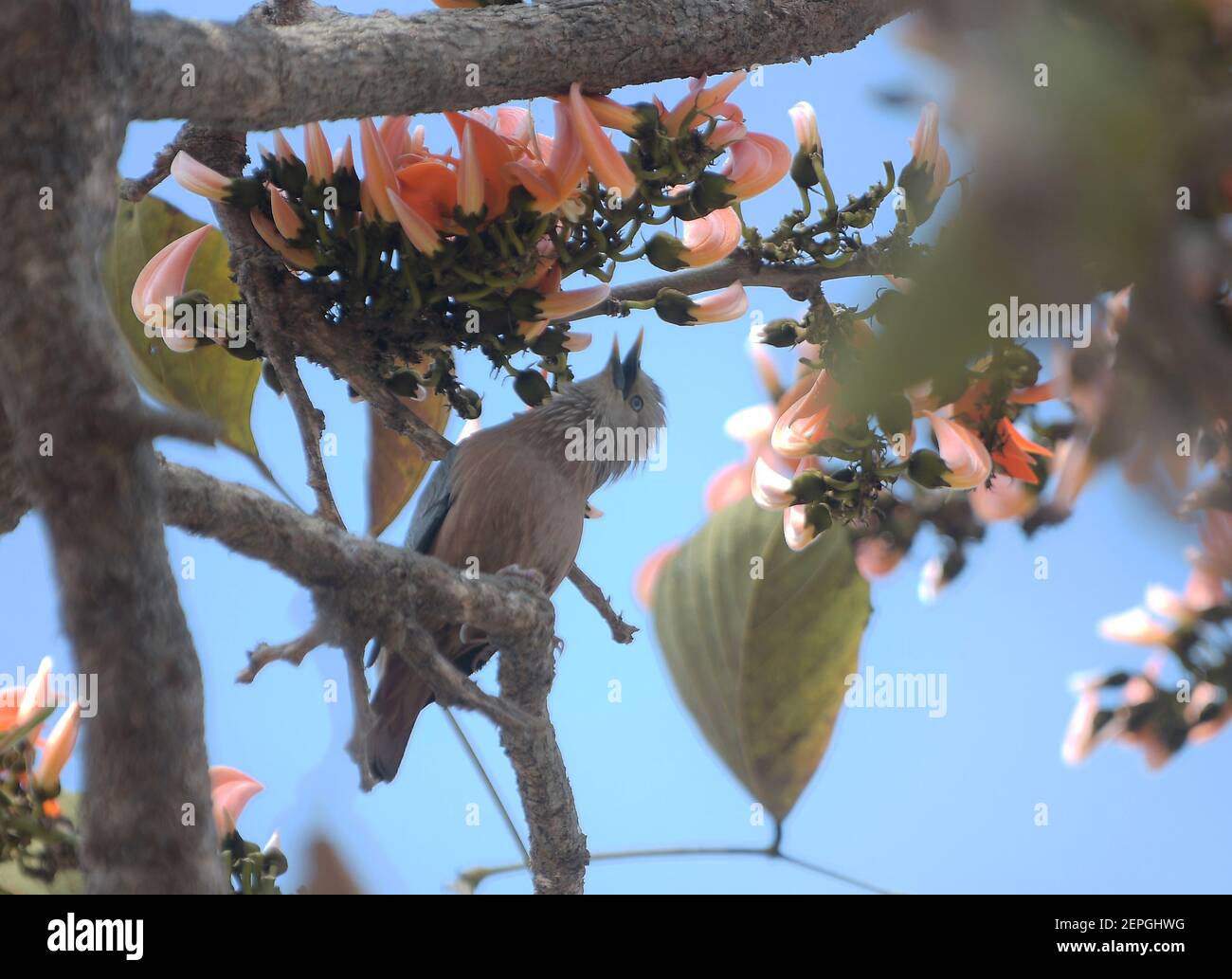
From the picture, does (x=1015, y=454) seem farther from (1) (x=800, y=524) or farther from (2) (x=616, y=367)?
(2) (x=616, y=367)

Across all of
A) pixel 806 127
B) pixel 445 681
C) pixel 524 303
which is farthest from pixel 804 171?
pixel 445 681

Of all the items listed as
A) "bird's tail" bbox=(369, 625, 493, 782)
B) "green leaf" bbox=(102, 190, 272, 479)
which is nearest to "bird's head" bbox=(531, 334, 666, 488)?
"bird's tail" bbox=(369, 625, 493, 782)

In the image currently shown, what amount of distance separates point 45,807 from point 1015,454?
1.68 m

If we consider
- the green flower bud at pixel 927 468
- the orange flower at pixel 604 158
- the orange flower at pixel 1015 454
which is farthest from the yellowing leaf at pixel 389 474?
the orange flower at pixel 1015 454

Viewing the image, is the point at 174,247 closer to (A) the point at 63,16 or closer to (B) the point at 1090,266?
(A) the point at 63,16

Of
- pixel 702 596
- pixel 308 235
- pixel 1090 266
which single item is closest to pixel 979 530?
pixel 702 596

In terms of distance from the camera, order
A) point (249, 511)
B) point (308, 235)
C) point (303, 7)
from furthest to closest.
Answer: point (303, 7) < point (308, 235) < point (249, 511)

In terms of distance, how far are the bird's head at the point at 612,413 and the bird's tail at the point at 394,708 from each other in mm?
762

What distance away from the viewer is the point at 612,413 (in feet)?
10.4

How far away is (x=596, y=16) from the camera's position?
1.73 metres

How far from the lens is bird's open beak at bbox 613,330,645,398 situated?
124 inches

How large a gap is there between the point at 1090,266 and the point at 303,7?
182cm

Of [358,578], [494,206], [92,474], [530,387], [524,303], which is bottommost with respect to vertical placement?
[358,578]

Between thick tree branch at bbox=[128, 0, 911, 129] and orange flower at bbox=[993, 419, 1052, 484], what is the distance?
71 cm
